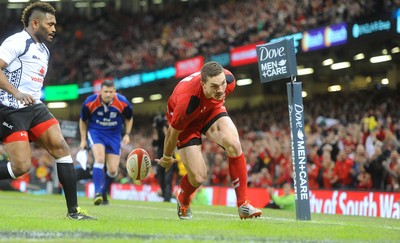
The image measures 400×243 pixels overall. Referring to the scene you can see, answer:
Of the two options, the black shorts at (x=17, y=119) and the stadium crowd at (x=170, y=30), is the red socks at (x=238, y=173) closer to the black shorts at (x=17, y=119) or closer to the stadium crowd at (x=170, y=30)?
the black shorts at (x=17, y=119)

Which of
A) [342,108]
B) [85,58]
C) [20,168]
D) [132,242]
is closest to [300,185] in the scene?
→ [20,168]

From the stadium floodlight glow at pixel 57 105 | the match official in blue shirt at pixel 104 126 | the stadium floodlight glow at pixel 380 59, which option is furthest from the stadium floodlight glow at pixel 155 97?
the match official in blue shirt at pixel 104 126

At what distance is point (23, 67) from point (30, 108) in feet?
1.46

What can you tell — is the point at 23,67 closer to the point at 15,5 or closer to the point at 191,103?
the point at 191,103

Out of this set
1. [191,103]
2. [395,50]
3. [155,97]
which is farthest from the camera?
[155,97]

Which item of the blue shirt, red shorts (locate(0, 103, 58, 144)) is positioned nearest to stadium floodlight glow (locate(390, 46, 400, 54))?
the blue shirt

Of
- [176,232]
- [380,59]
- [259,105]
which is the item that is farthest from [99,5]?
[176,232]

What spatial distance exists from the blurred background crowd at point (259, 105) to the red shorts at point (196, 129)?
299 inches

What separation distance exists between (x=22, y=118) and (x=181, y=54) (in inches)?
1042

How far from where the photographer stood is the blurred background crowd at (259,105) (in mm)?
17516

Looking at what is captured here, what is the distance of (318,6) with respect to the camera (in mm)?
26344

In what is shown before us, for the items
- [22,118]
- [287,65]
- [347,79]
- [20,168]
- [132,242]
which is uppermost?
[347,79]

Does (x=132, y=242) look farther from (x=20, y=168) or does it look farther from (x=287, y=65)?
(x=287, y=65)

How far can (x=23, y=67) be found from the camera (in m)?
8.13
